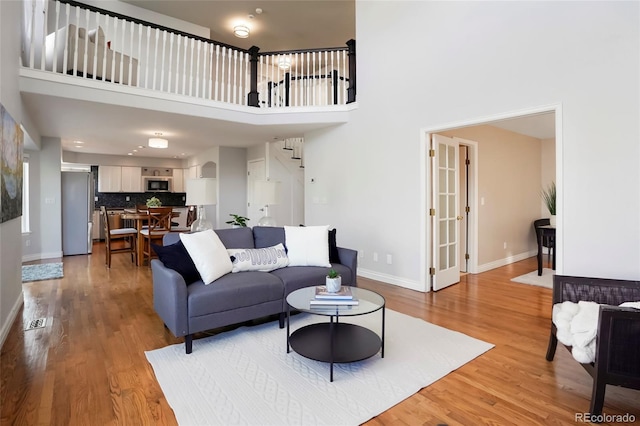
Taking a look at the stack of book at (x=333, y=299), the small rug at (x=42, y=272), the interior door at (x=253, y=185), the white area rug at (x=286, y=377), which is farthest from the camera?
the interior door at (x=253, y=185)

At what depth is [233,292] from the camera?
270 cm

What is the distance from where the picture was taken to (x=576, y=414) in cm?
181

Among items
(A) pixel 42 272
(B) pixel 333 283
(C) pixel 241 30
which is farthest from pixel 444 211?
(A) pixel 42 272

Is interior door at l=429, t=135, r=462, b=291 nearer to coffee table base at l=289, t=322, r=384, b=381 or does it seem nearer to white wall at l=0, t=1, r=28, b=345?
coffee table base at l=289, t=322, r=384, b=381

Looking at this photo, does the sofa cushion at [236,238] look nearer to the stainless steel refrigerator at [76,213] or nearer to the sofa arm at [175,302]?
the sofa arm at [175,302]

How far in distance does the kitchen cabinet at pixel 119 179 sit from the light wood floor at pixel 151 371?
6.05 m

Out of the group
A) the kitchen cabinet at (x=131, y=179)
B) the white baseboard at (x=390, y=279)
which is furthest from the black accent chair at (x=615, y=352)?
the kitchen cabinet at (x=131, y=179)

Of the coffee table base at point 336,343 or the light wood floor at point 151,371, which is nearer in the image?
the light wood floor at point 151,371

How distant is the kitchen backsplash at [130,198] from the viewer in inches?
365

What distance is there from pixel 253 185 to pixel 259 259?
4.85 meters

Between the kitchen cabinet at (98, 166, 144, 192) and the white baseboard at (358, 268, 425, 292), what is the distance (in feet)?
25.8

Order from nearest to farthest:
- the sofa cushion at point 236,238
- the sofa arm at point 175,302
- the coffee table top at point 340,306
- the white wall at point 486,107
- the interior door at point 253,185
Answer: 1. the coffee table top at point 340,306
2. the sofa arm at point 175,302
3. the white wall at point 486,107
4. the sofa cushion at point 236,238
5. the interior door at point 253,185

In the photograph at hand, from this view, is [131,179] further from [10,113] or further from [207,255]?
[207,255]

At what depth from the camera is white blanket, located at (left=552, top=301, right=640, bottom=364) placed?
181 centimetres
